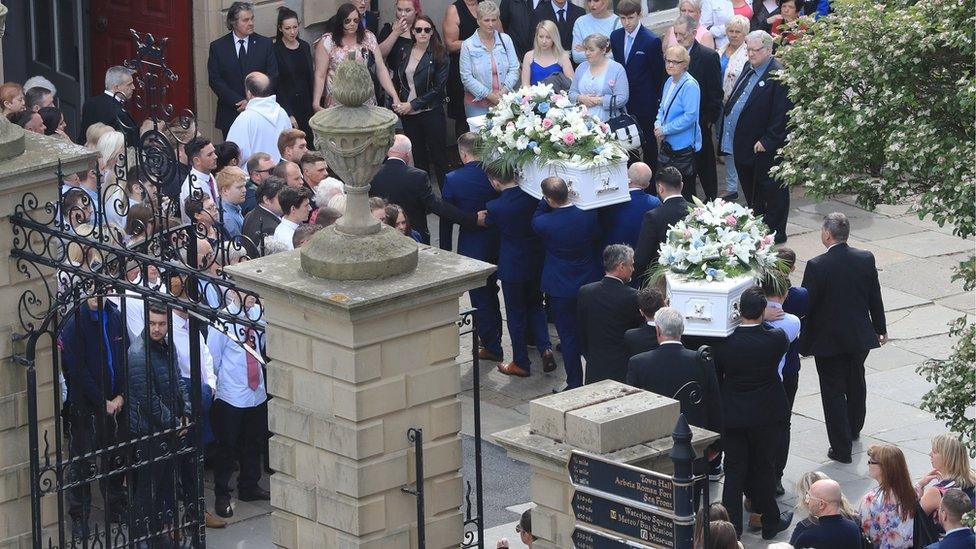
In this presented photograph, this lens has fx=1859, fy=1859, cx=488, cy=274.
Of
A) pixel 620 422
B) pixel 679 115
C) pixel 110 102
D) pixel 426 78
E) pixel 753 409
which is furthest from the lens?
pixel 426 78

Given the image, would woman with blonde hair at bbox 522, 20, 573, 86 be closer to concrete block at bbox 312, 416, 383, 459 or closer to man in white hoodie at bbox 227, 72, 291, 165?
man in white hoodie at bbox 227, 72, 291, 165

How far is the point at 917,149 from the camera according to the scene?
33.8 ft

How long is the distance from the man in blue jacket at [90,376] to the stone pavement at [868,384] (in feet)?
3.11

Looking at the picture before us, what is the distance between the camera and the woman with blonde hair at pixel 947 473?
1070 centimetres

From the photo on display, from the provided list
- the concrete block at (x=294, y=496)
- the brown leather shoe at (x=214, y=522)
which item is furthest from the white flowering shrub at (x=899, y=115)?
the brown leather shoe at (x=214, y=522)

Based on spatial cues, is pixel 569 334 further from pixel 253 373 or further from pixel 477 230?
pixel 253 373

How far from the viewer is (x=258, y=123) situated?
1592cm

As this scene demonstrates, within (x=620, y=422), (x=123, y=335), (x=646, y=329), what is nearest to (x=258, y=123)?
(x=646, y=329)

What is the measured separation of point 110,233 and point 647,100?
30.7 ft

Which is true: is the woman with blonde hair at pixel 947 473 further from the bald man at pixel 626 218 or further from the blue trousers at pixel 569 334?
the bald man at pixel 626 218

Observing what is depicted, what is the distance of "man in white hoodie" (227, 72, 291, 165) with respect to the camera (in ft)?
A: 52.2

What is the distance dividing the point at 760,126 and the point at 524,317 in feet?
13.6

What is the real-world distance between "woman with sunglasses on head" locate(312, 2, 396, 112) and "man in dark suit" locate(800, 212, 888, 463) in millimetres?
6118

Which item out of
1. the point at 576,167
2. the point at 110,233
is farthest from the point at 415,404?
the point at 576,167
